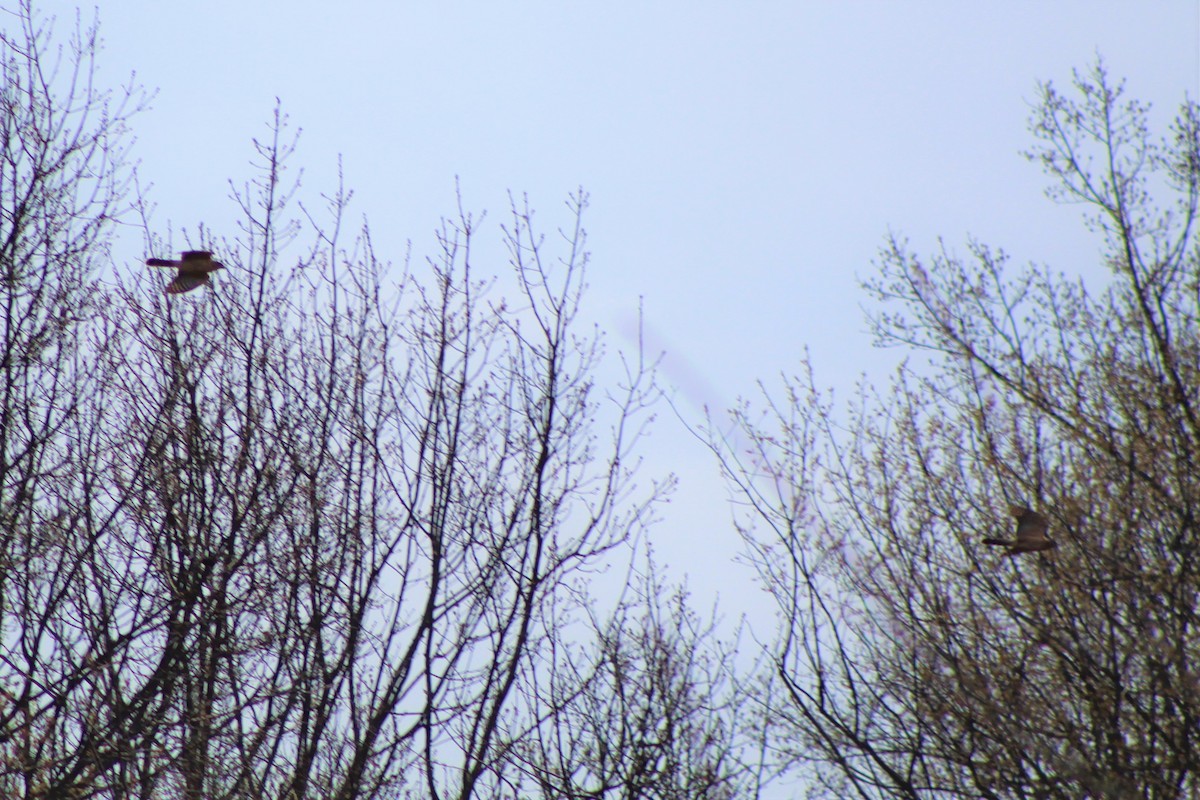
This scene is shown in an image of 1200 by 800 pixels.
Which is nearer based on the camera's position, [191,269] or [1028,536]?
[191,269]

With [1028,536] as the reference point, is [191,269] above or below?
above

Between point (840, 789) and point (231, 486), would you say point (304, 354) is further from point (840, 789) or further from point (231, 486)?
point (840, 789)

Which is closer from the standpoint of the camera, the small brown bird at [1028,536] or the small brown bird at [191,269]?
the small brown bird at [191,269]

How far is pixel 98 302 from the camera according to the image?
7.32m

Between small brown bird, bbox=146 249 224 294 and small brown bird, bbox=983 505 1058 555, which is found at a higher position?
small brown bird, bbox=146 249 224 294

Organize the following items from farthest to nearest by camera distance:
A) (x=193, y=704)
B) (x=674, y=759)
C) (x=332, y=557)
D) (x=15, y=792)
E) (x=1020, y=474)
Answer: (x=674, y=759)
(x=1020, y=474)
(x=332, y=557)
(x=193, y=704)
(x=15, y=792)

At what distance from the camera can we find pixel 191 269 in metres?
6.74

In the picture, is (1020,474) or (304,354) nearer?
(304,354)

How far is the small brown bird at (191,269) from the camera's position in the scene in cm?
667

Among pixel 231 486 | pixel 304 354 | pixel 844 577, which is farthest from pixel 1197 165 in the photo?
pixel 231 486

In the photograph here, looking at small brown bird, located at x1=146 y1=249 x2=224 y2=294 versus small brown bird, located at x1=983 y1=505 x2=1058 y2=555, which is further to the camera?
small brown bird, located at x1=983 y1=505 x2=1058 y2=555

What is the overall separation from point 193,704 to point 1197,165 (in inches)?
334

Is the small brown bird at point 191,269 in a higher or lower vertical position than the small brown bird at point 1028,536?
higher

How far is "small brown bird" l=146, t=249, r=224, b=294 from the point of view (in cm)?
667
